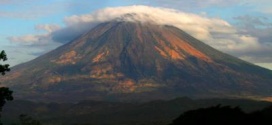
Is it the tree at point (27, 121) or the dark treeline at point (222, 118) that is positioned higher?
the dark treeline at point (222, 118)

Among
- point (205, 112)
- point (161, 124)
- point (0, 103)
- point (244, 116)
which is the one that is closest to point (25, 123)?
point (0, 103)

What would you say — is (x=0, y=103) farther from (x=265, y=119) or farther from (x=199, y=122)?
(x=265, y=119)

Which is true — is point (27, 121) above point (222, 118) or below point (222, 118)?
below

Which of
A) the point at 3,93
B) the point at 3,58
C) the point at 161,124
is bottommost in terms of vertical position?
the point at 161,124

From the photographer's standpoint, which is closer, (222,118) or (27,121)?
(222,118)

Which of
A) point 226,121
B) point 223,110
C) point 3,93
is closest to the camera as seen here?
point 3,93

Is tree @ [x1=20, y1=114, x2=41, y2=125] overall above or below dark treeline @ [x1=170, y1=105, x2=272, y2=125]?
below

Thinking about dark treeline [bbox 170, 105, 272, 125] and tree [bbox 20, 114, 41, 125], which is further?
tree [bbox 20, 114, 41, 125]

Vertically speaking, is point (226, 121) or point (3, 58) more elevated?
point (3, 58)

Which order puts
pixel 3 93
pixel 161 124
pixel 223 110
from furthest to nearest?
pixel 161 124
pixel 223 110
pixel 3 93

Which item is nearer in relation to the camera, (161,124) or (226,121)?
(226,121)

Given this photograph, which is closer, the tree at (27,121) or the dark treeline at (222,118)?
the dark treeline at (222,118)
